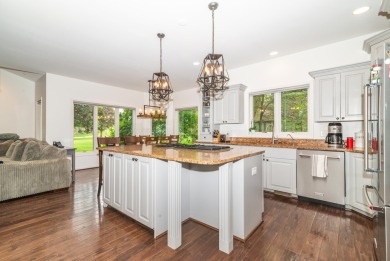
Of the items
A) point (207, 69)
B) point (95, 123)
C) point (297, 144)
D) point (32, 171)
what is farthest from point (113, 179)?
point (95, 123)

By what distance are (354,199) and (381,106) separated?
1941 millimetres

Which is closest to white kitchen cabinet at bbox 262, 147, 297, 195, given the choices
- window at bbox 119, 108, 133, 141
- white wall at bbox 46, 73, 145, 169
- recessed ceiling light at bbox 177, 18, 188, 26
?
recessed ceiling light at bbox 177, 18, 188, 26

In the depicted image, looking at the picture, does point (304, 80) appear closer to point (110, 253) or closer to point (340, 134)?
point (340, 134)

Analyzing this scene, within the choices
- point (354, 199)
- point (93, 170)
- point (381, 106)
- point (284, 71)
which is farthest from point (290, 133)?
point (93, 170)

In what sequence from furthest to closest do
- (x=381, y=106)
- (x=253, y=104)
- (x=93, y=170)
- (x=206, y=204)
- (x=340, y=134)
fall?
(x=93, y=170)
(x=253, y=104)
(x=340, y=134)
(x=206, y=204)
(x=381, y=106)

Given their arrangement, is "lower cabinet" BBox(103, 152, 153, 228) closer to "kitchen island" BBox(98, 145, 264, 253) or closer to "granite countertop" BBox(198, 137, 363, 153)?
"kitchen island" BBox(98, 145, 264, 253)

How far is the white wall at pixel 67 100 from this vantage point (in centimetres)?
492

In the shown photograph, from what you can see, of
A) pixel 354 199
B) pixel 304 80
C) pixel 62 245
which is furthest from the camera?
pixel 304 80

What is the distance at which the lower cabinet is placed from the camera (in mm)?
2127

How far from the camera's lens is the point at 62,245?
76.9 inches

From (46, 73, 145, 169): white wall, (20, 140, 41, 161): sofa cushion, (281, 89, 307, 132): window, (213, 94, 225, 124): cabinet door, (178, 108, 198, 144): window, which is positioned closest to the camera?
(20, 140, 41, 161): sofa cushion

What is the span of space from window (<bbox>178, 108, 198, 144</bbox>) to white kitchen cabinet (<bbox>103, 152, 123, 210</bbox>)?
3.61 m

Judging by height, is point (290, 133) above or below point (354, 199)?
above

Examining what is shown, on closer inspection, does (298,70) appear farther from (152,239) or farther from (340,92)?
(152,239)
